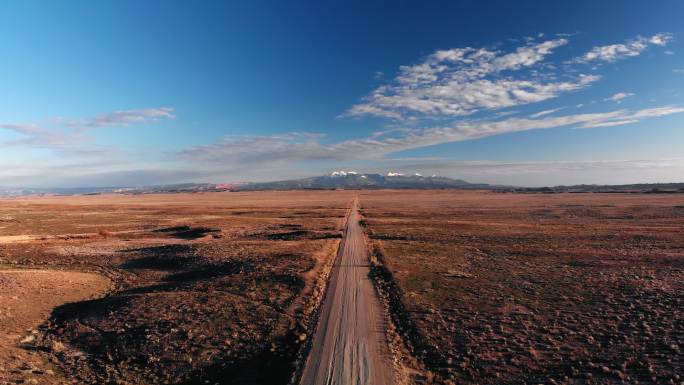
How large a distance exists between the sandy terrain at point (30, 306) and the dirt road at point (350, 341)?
10095 millimetres

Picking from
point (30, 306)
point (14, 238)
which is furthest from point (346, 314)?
point (14, 238)

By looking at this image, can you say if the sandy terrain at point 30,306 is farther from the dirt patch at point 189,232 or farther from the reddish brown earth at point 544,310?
the dirt patch at point 189,232

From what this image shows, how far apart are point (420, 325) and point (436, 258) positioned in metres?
17.8

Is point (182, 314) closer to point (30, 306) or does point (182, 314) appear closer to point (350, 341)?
point (350, 341)

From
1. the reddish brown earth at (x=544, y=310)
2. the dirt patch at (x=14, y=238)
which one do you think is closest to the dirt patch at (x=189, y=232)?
the dirt patch at (x=14, y=238)

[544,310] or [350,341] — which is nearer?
[350,341]

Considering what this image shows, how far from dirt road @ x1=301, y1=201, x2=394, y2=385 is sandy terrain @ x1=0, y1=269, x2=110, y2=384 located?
33.1 ft

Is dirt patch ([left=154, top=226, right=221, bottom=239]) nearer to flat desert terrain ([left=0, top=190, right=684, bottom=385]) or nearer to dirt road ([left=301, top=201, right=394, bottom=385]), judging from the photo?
flat desert terrain ([left=0, top=190, right=684, bottom=385])

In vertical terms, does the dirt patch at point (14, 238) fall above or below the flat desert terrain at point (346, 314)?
above

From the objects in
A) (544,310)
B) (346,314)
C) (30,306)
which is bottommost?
(30,306)

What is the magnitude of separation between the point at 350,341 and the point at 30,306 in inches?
808

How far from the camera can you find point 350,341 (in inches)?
606

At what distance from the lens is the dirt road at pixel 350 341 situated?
12633 millimetres

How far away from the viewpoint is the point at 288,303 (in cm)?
2120
